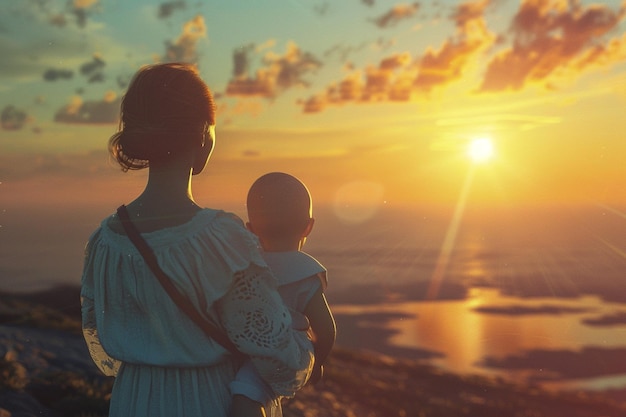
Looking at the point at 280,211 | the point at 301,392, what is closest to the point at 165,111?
the point at 280,211

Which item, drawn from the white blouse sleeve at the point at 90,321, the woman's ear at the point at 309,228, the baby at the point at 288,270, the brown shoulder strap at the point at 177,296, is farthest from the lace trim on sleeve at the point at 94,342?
the woman's ear at the point at 309,228

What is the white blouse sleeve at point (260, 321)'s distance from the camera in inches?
123

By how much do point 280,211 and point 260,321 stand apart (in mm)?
741

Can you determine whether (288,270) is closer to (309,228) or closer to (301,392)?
(309,228)

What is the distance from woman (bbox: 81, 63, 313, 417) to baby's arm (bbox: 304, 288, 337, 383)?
172 millimetres

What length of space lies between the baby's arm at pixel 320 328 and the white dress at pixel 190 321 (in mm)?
150

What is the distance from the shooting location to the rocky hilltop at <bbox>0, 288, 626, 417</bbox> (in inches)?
341

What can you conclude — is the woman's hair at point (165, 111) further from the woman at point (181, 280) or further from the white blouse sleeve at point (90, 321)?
the white blouse sleeve at point (90, 321)

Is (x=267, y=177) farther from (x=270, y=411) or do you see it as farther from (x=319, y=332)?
(x=270, y=411)

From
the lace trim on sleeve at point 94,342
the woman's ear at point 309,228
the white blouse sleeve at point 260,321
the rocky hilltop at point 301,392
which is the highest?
the woman's ear at point 309,228

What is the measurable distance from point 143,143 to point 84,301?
1.03 meters

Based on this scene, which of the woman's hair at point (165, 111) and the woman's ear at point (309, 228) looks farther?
the woman's ear at point (309, 228)

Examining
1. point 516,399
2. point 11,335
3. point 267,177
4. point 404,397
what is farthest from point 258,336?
point 516,399

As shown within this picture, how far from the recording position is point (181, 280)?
10.4 feet
